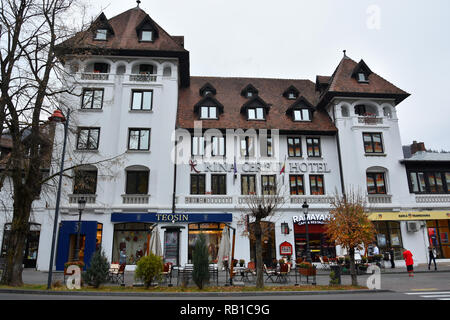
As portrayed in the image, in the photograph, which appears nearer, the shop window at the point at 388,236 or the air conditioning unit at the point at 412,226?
the air conditioning unit at the point at 412,226

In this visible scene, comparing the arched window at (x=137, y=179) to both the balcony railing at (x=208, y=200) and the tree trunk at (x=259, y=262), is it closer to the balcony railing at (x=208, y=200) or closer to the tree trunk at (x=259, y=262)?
the balcony railing at (x=208, y=200)

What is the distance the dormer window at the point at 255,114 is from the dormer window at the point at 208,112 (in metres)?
3.15

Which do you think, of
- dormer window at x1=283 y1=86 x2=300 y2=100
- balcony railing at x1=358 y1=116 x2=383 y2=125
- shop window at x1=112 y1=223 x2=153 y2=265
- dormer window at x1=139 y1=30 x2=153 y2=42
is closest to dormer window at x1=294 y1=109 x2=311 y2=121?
dormer window at x1=283 y1=86 x2=300 y2=100

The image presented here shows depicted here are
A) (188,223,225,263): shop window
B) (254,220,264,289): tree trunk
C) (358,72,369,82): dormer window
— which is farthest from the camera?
(358,72,369,82): dormer window

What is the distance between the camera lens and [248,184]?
2577 centimetres

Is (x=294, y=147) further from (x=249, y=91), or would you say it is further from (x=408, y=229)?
(x=408, y=229)

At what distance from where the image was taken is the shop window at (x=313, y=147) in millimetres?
27227

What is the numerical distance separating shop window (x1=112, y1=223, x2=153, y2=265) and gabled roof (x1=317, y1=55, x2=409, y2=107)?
19916 millimetres

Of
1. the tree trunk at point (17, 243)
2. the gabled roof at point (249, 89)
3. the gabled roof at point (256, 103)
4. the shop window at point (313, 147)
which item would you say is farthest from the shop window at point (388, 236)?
the tree trunk at point (17, 243)

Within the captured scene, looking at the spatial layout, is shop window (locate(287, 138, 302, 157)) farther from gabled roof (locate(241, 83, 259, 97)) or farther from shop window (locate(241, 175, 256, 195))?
gabled roof (locate(241, 83, 259, 97))

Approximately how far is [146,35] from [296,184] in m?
19.1

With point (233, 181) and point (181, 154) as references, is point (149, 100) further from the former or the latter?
point (233, 181)

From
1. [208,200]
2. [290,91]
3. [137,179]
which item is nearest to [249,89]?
[290,91]

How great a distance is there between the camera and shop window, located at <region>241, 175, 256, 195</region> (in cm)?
2556
